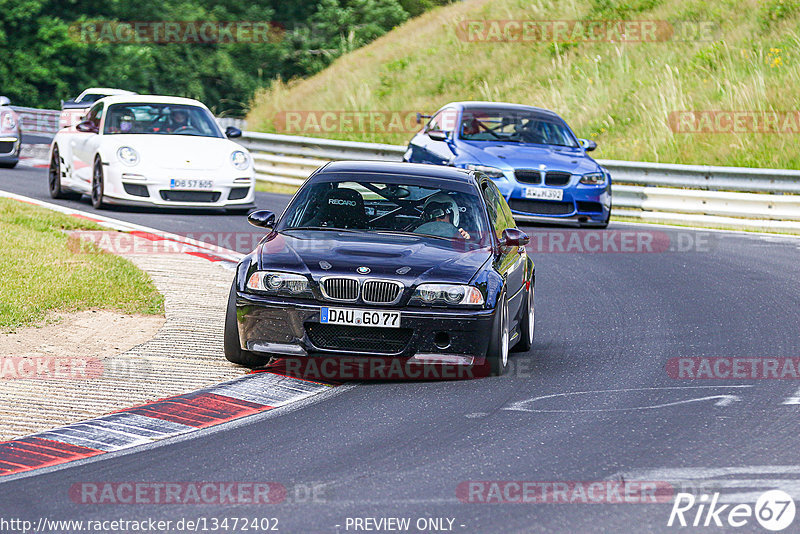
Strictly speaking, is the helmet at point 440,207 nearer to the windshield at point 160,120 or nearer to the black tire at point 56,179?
the windshield at point 160,120

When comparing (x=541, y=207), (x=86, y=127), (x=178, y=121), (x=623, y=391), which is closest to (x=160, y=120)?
(x=178, y=121)

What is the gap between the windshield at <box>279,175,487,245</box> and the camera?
913 centimetres

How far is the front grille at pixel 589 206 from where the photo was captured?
17.7 meters

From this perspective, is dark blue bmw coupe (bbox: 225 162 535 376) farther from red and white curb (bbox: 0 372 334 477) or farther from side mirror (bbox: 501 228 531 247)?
red and white curb (bbox: 0 372 334 477)

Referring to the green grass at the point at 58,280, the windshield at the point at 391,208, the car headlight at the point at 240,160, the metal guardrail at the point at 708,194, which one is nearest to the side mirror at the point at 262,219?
the windshield at the point at 391,208

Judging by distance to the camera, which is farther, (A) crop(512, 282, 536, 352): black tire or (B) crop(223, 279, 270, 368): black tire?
(A) crop(512, 282, 536, 352): black tire

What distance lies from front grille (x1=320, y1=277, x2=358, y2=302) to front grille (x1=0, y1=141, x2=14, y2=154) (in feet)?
59.5

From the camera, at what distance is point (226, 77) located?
180ft

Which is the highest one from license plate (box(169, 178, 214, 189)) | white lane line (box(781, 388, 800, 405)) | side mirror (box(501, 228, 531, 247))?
side mirror (box(501, 228, 531, 247))

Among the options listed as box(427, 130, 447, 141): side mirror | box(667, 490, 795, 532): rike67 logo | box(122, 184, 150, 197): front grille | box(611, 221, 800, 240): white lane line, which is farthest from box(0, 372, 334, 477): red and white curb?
box(611, 221, 800, 240): white lane line

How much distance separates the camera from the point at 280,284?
8.16 m

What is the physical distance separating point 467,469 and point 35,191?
15.3 m

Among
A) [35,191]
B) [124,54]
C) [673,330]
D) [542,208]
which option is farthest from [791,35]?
[124,54]

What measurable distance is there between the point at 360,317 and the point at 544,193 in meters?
9.71
